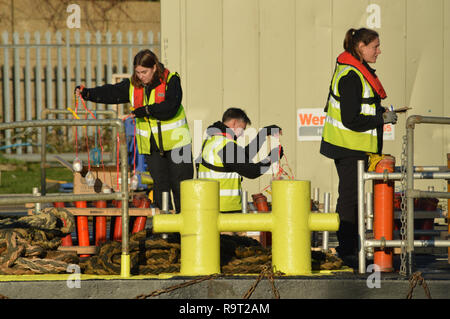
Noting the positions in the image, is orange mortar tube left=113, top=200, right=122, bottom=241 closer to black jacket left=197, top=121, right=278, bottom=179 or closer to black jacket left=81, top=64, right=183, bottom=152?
black jacket left=81, top=64, right=183, bottom=152

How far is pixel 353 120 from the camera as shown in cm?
703

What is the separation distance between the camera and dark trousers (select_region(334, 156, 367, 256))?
274 inches

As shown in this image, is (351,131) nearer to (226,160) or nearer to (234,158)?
(234,158)

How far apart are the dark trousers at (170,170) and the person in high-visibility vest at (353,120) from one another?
139 centimetres

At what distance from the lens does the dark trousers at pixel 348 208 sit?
696cm

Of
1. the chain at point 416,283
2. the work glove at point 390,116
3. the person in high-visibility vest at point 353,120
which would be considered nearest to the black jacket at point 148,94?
the person in high-visibility vest at point 353,120

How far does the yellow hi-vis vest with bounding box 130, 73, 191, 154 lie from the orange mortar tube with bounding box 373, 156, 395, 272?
2.40 metres

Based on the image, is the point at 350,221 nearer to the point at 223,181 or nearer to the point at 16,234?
the point at 223,181

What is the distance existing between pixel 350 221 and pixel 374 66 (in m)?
4.02

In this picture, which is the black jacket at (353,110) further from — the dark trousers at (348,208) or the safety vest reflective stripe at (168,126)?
the safety vest reflective stripe at (168,126)

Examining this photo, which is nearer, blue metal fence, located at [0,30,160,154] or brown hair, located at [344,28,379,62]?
brown hair, located at [344,28,379,62]

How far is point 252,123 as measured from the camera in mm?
10719

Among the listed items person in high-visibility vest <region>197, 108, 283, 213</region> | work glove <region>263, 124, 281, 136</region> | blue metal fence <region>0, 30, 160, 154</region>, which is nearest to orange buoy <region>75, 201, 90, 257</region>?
person in high-visibility vest <region>197, 108, 283, 213</region>

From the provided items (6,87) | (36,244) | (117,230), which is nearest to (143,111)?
(117,230)
